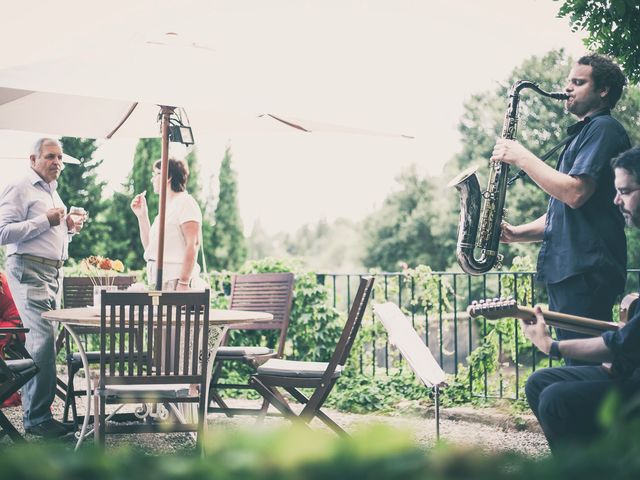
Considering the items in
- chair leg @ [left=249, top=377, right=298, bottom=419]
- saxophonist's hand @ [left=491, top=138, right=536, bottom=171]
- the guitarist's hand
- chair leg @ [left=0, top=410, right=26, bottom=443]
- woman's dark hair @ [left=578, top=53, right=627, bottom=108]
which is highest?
woman's dark hair @ [left=578, top=53, right=627, bottom=108]

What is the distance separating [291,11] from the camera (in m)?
31.4

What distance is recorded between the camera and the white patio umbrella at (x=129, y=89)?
4.53 meters

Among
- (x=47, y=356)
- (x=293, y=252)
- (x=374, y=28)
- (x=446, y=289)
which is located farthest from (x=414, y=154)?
(x=47, y=356)

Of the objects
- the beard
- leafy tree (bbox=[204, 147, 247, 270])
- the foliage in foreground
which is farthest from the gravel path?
leafy tree (bbox=[204, 147, 247, 270])

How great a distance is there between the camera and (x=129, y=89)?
4.55 metres

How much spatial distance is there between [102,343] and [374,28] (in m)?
33.2

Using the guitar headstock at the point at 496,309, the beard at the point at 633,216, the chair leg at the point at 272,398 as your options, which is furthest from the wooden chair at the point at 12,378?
the beard at the point at 633,216

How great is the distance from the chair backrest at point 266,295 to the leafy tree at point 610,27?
3429 mm

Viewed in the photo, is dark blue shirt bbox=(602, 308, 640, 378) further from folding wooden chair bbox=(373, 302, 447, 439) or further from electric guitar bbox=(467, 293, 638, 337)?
folding wooden chair bbox=(373, 302, 447, 439)

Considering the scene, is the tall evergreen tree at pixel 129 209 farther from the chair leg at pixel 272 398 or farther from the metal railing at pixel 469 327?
the chair leg at pixel 272 398

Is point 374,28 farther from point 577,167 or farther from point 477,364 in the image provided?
point 577,167

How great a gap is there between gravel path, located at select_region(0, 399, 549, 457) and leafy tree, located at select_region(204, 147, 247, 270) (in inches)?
762

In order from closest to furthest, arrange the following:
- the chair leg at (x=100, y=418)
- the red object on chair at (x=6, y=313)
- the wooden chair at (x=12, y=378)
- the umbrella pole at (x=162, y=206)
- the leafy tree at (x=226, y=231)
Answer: the chair leg at (x=100, y=418)
the wooden chair at (x=12, y=378)
the umbrella pole at (x=162, y=206)
the red object on chair at (x=6, y=313)
the leafy tree at (x=226, y=231)

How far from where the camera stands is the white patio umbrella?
178 inches
